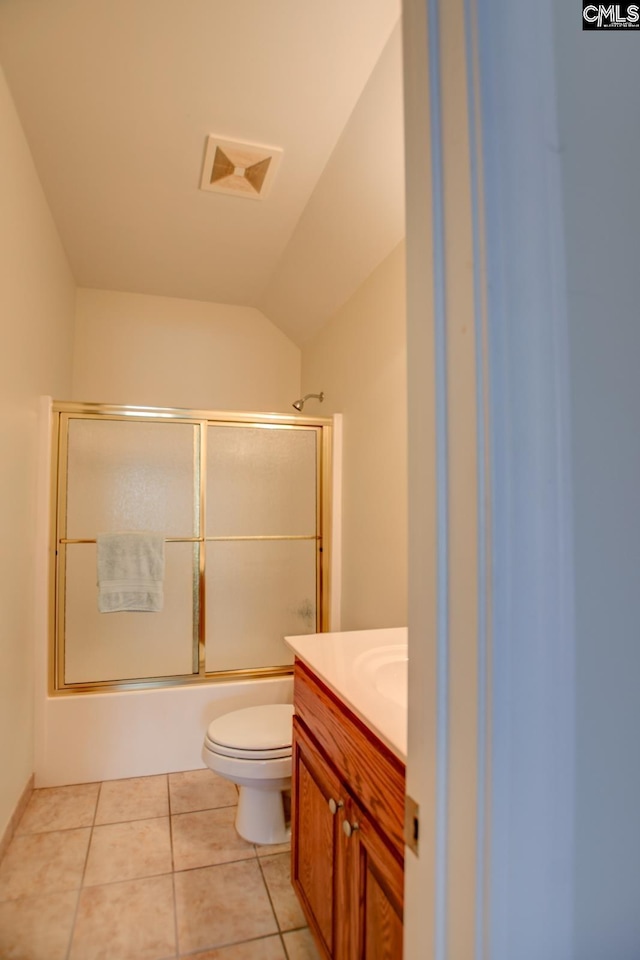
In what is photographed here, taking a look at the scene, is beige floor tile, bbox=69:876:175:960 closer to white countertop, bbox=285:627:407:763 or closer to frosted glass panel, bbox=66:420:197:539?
white countertop, bbox=285:627:407:763

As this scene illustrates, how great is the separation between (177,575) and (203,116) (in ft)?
6.49

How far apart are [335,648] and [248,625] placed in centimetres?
126

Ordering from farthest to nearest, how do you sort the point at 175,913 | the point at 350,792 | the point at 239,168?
1. the point at 239,168
2. the point at 175,913
3. the point at 350,792

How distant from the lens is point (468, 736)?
485 millimetres

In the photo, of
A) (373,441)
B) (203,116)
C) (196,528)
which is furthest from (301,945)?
(203,116)

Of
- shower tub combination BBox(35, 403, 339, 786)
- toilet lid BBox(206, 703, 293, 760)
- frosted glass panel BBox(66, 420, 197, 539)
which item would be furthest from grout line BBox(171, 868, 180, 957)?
frosted glass panel BBox(66, 420, 197, 539)

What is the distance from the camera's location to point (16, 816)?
1.94 m

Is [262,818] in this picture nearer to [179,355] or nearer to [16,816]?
[16,816]

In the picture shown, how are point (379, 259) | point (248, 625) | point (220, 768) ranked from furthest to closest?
point (248, 625)
point (379, 259)
point (220, 768)

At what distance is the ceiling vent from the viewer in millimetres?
1961

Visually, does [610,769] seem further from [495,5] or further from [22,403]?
[22,403]

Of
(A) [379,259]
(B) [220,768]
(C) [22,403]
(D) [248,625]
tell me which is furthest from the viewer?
(D) [248,625]

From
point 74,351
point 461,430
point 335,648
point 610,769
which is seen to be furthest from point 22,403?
point 610,769

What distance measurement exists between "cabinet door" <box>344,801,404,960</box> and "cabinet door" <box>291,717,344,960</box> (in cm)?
9
